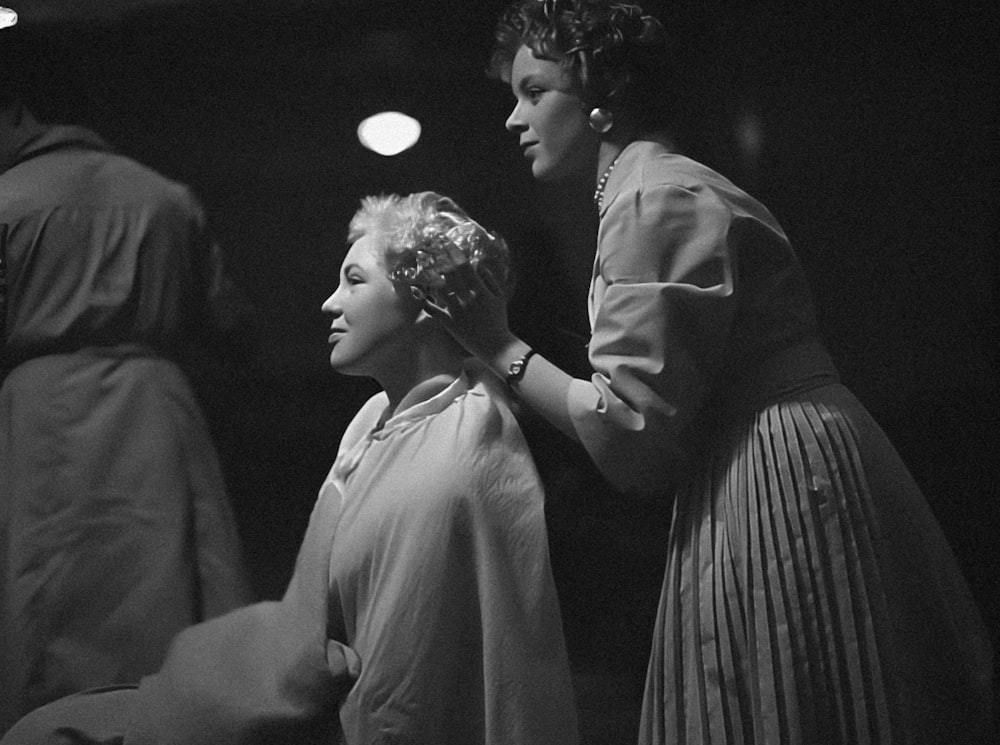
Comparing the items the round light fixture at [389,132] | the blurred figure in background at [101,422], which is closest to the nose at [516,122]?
the round light fixture at [389,132]

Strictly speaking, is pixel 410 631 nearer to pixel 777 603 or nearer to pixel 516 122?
pixel 777 603

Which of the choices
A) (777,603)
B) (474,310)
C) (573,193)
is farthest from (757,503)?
(573,193)

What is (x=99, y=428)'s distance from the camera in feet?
7.25

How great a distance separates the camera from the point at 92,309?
224 centimetres

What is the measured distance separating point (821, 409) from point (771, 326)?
14cm

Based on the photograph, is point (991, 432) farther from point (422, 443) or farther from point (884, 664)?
point (422, 443)

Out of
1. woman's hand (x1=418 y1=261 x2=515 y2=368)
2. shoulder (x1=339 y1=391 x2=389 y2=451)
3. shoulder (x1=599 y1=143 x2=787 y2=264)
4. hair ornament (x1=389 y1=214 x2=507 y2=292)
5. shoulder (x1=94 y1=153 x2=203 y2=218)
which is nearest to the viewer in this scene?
shoulder (x1=599 y1=143 x2=787 y2=264)

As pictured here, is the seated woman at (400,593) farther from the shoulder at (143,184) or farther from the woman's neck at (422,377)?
the shoulder at (143,184)

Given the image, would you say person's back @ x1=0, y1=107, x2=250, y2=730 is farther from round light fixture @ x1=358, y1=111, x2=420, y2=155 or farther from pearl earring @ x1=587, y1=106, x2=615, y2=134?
pearl earring @ x1=587, y1=106, x2=615, y2=134

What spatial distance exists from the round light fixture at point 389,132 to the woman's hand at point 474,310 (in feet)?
1.13

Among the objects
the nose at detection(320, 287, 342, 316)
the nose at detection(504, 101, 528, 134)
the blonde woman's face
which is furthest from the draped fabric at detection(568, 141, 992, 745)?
the nose at detection(320, 287, 342, 316)

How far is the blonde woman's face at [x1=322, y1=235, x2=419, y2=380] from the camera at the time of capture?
2.04 metres

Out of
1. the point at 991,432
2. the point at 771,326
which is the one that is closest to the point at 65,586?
the point at 771,326

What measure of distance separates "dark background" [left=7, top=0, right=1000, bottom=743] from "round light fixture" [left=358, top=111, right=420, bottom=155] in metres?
0.02
